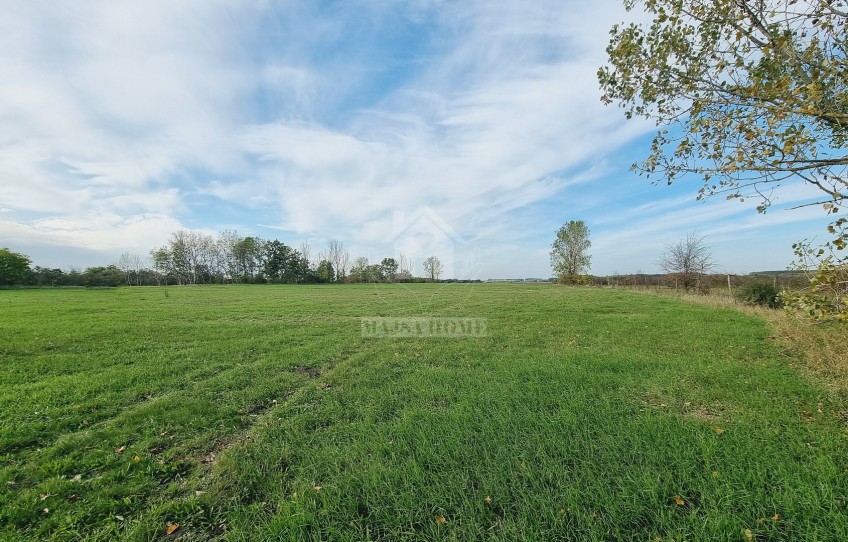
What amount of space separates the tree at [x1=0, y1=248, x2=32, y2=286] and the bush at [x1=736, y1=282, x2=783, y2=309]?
73634mm

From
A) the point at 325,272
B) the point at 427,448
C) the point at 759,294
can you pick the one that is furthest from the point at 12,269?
the point at 759,294

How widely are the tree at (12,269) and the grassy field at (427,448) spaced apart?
56723 mm

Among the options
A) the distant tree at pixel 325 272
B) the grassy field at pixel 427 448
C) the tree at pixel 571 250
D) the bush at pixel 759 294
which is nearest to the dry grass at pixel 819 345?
the grassy field at pixel 427 448

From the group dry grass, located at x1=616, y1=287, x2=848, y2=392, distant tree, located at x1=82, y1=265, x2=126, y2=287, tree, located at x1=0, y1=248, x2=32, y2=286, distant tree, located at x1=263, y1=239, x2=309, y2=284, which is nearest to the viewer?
dry grass, located at x1=616, y1=287, x2=848, y2=392

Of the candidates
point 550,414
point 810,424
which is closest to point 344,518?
point 550,414

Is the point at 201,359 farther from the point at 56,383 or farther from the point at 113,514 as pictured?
the point at 113,514

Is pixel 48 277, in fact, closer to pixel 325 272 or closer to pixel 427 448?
pixel 325 272

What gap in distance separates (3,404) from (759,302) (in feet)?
77.0

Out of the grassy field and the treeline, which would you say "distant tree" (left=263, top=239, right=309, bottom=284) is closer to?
the treeline

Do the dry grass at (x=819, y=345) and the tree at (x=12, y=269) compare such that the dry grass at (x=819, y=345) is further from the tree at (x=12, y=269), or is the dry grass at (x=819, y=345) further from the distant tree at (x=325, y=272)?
the tree at (x=12, y=269)

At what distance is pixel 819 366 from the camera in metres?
5.45

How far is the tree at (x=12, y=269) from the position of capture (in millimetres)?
41781

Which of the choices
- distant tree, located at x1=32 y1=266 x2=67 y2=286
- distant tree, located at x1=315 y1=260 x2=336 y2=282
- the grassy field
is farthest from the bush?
distant tree, located at x1=32 y1=266 x2=67 y2=286

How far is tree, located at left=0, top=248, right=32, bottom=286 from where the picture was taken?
41781 mm
